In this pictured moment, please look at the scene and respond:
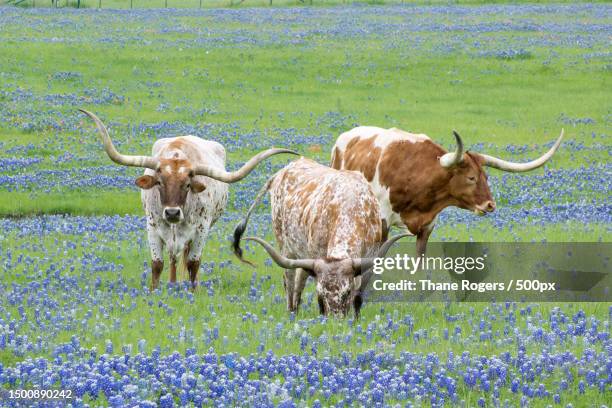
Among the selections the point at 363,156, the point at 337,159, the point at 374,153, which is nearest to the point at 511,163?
the point at 374,153

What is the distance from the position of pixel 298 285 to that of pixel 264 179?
13453mm

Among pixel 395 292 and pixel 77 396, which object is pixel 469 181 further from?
pixel 77 396


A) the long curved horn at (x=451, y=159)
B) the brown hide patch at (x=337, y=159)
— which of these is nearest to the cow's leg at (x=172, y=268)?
the brown hide patch at (x=337, y=159)

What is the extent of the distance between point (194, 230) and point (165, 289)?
1402 mm

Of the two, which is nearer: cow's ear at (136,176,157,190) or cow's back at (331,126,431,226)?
cow's ear at (136,176,157,190)

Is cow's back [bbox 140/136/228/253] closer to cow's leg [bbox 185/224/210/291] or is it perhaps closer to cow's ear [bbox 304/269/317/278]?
cow's leg [bbox 185/224/210/291]

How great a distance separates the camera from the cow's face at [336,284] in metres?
9.69

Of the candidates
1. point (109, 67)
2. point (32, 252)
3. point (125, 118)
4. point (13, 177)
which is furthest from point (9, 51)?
point (32, 252)

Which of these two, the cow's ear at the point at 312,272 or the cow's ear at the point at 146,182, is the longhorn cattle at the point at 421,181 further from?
the cow's ear at the point at 312,272

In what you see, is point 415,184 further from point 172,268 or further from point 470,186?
point 172,268

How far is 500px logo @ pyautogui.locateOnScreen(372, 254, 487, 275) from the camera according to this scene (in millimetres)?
13688

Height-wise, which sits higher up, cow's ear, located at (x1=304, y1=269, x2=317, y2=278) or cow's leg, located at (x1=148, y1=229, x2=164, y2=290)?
cow's ear, located at (x1=304, y1=269, x2=317, y2=278)

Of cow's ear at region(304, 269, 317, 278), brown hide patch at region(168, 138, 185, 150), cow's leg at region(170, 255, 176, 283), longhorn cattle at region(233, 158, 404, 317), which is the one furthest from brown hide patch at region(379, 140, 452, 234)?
cow's ear at region(304, 269, 317, 278)

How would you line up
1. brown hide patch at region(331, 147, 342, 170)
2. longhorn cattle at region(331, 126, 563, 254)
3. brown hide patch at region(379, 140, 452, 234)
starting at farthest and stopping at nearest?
brown hide patch at region(331, 147, 342, 170) < brown hide patch at region(379, 140, 452, 234) < longhorn cattle at region(331, 126, 563, 254)
